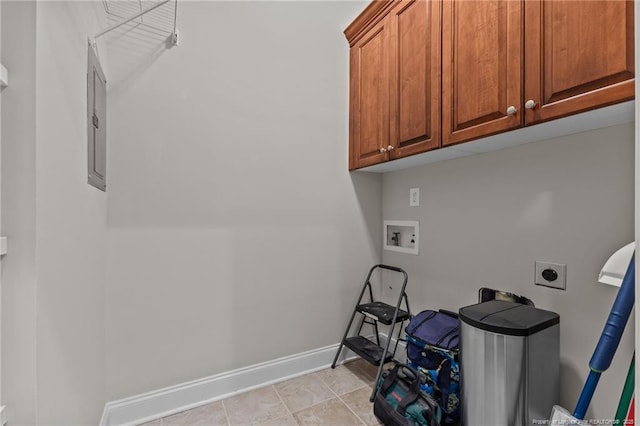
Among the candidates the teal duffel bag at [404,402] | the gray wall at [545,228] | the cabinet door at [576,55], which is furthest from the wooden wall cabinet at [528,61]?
the teal duffel bag at [404,402]

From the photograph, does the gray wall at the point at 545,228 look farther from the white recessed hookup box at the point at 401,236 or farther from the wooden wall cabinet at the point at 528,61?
the wooden wall cabinet at the point at 528,61

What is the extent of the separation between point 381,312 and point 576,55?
159 centimetres

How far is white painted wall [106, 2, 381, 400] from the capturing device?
4.87 feet

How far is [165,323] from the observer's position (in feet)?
5.11

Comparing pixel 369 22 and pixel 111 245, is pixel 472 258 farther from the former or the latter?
pixel 111 245

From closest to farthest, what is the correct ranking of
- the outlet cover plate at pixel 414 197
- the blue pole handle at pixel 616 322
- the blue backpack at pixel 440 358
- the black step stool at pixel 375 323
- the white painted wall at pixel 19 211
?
the white painted wall at pixel 19 211 → the blue pole handle at pixel 616 322 → the blue backpack at pixel 440 358 → the black step stool at pixel 375 323 → the outlet cover plate at pixel 414 197

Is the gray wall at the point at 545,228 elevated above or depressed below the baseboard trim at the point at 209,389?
above

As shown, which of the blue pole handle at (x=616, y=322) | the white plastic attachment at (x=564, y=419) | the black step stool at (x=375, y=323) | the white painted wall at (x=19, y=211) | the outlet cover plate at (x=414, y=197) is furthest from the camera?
the outlet cover plate at (x=414, y=197)

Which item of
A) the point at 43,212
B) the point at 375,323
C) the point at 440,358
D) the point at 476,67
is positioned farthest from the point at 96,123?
the point at 375,323

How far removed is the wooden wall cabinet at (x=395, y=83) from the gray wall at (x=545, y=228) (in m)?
0.38

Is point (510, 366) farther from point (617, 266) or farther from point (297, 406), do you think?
point (297, 406)

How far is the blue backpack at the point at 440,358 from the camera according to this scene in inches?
55.6

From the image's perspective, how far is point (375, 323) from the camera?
2154mm

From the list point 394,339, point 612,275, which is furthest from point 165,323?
point 612,275
